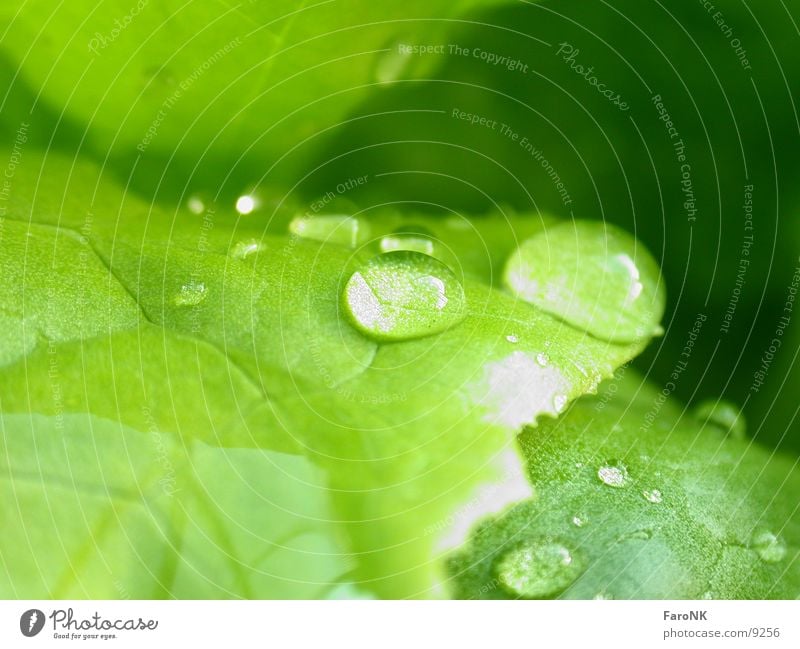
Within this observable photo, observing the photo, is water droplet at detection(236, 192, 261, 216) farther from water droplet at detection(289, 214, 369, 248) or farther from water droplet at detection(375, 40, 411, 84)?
water droplet at detection(375, 40, 411, 84)

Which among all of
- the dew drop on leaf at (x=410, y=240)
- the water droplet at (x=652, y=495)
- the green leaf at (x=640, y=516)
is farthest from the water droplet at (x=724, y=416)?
the dew drop on leaf at (x=410, y=240)

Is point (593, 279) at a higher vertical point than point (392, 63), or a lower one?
lower

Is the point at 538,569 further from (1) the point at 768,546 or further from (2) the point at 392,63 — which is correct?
(2) the point at 392,63

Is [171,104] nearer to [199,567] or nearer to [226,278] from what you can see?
[226,278]

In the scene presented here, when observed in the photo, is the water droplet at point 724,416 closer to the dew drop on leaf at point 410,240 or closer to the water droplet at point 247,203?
the dew drop on leaf at point 410,240

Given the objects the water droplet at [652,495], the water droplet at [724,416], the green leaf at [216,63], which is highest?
the green leaf at [216,63]
